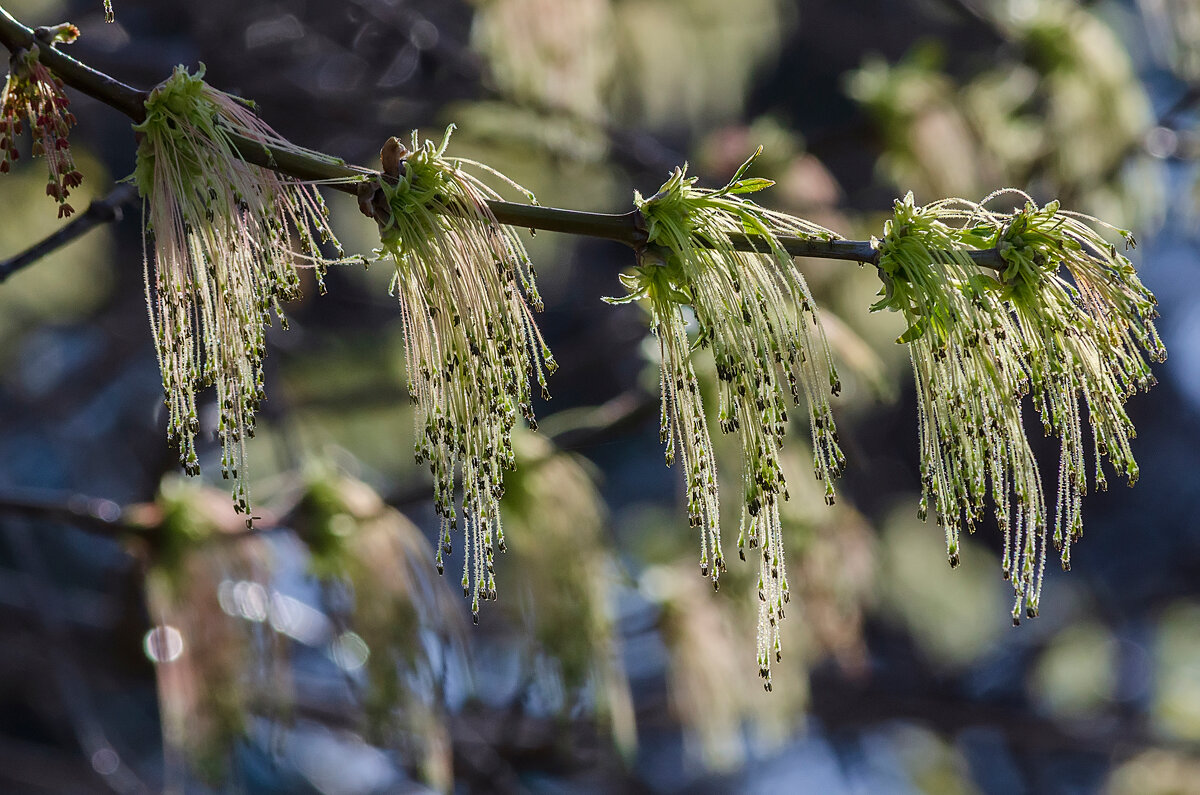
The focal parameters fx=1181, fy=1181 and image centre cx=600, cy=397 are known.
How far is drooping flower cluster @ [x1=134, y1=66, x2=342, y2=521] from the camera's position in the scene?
41.6 inches

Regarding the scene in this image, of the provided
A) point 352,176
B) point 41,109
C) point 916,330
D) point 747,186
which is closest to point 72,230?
point 41,109

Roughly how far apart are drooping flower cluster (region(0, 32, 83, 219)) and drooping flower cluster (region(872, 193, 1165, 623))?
75cm

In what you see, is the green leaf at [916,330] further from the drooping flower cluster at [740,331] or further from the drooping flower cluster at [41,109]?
the drooping flower cluster at [41,109]

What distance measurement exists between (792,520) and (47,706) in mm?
2906

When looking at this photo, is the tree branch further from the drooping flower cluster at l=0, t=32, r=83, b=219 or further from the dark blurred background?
the dark blurred background

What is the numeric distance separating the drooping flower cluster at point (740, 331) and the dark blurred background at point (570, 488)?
→ 1.06 m

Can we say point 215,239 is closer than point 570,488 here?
Yes

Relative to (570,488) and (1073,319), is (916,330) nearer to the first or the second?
(1073,319)

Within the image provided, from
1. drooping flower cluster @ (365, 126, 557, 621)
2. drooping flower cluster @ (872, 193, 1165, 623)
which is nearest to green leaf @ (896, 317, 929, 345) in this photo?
drooping flower cluster @ (872, 193, 1165, 623)

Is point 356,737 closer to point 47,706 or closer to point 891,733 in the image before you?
point 47,706

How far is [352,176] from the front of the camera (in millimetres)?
1018

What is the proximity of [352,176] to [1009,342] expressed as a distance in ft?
1.99

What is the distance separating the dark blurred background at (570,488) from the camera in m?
2.10

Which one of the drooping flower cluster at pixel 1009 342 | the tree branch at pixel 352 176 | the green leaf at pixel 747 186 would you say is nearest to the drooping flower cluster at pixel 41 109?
the tree branch at pixel 352 176
